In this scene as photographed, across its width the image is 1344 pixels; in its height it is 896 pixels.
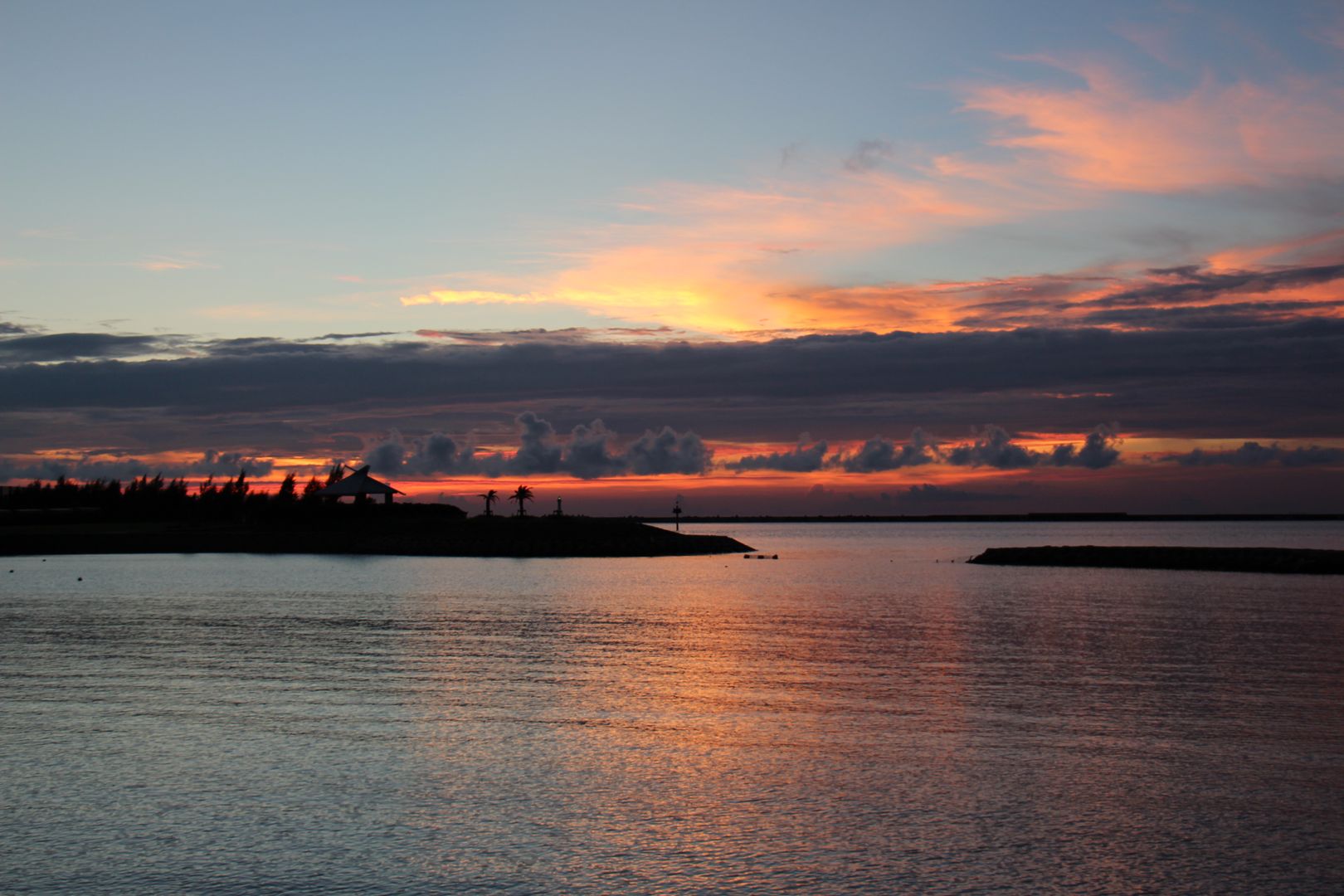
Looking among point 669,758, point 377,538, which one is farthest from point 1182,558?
point 669,758

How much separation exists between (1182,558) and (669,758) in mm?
97996

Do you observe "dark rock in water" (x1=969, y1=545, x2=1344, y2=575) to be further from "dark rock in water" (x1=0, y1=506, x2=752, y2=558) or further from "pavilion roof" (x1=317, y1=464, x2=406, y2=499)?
"pavilion roof" (x1=317, y1=464, x2=406, y2=499)

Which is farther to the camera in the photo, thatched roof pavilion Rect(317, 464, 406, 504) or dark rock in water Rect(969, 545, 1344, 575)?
thatched roof pavilion Rect(317, 464, 406, 504)

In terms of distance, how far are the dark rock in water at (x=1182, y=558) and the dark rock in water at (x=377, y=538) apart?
45.3 metres

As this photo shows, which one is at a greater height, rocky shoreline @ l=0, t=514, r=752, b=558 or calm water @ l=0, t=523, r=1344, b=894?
calm water @ l=0, t=523, r=1344, b=894

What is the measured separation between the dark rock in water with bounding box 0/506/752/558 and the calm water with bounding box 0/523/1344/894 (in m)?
88.3

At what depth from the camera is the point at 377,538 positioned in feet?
441

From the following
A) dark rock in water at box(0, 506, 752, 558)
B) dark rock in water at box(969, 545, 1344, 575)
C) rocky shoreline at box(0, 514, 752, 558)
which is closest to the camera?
dark rock in water at box(969, 545, 1344, 575)

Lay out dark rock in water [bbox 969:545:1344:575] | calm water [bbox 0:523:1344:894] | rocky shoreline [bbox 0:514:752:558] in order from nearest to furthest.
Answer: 1. calm water [bbox 0:523:1344:894]
2. dark rock in water [bbox 969:545:1344:575]
3. rocky shoreline [bbox 0:514:752:558]

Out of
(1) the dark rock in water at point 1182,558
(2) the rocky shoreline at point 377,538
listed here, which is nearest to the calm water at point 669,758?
(1) the dark rock in water at point 1182,558

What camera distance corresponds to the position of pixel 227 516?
157 metres

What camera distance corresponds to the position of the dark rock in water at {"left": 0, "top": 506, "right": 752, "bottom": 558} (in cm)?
13288

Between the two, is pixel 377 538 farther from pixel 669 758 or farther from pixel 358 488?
pixel 669 758

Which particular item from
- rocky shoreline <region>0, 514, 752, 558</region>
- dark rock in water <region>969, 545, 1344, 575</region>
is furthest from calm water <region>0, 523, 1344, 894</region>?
rocky shoreline <region>0, 514, 752, 558</region>
